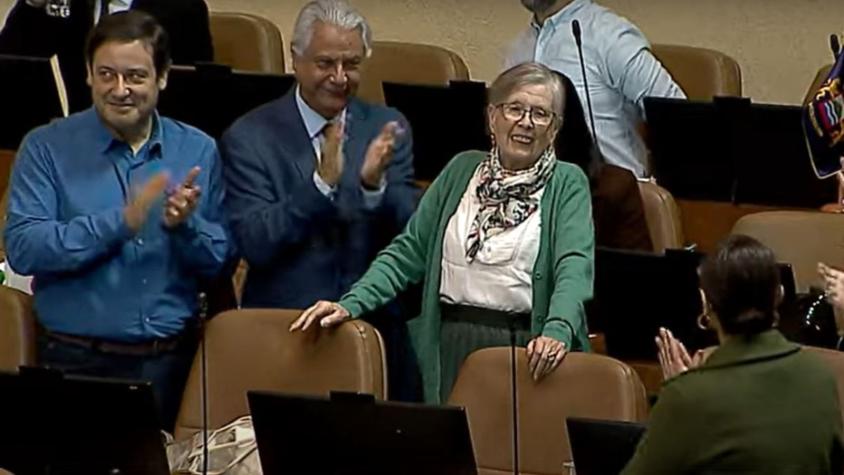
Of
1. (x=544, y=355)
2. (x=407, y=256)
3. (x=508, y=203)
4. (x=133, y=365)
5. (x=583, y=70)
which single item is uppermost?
(x=583, y=70)

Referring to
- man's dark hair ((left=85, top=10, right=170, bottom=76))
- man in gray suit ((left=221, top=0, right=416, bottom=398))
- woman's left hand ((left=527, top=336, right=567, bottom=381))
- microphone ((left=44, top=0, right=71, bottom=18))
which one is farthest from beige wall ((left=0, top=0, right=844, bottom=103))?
woman's left hand ((left=527, top=336, right=567, bottom=381))

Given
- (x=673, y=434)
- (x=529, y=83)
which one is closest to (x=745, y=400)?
(x=673, y=434)

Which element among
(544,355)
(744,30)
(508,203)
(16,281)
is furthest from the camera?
(744,30)

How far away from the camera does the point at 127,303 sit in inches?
174

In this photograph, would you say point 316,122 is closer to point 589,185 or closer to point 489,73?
point 589,185

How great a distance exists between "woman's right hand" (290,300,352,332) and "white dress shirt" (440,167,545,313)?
0.84ft

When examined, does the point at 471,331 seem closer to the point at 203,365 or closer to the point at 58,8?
the point at 203,365

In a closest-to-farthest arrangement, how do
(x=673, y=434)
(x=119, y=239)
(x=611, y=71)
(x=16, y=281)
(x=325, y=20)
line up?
(x=673, y=434)
(x=119, y=239)
(x=325, y=20)
(x=16, y=281)
(x=611, y=71)

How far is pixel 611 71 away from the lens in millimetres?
5676

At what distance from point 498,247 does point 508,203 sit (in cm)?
10

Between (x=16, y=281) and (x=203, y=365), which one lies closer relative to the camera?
(x=203, y=365)

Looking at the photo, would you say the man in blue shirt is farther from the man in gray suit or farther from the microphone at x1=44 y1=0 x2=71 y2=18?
the microphone at x1=44 y1=0 x2=71 y2=18

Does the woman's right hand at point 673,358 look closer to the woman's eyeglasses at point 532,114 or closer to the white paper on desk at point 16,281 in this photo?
the woman's eyeglasses at point 532,114

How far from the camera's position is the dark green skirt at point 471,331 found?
4.46 metres
